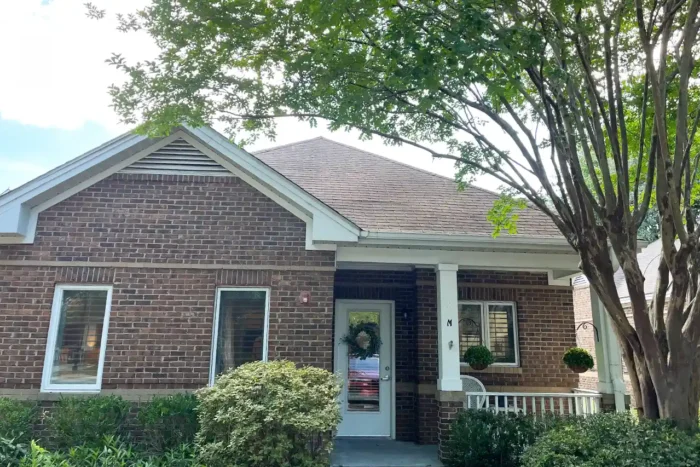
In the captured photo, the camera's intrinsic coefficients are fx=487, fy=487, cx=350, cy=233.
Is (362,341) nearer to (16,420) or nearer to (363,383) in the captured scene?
(363,383)

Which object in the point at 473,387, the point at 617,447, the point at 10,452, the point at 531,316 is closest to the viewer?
the point at 617,447

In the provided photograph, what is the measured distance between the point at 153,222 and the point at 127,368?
2.14 m

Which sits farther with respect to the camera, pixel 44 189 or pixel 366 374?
pixel 366 374

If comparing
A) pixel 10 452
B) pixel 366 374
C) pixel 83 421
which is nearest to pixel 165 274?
pixel 83 421

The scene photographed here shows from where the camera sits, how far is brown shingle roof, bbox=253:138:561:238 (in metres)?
8.07

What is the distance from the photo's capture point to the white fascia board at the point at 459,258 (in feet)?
25.2

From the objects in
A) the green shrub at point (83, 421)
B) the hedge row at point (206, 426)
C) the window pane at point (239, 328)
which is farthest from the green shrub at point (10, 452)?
the window pane at point (239, 328)

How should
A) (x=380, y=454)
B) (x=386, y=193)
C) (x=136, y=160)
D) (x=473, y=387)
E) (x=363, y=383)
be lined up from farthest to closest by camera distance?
(x=386, y=193) < (x=363, y=383) < (x=473, y=387) < (x=380, y=454) < (x=136, y=160)

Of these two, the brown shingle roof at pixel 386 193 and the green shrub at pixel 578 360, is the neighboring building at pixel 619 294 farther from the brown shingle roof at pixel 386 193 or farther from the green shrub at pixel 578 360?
the brown shingle roof at pixel 386 193

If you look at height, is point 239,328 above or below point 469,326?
below

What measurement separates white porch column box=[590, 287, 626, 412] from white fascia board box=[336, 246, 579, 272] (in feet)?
2.58

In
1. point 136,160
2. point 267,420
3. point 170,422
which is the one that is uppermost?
point 136,160

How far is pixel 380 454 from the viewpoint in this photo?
7617mm

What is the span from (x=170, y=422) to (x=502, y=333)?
6.27 metres
